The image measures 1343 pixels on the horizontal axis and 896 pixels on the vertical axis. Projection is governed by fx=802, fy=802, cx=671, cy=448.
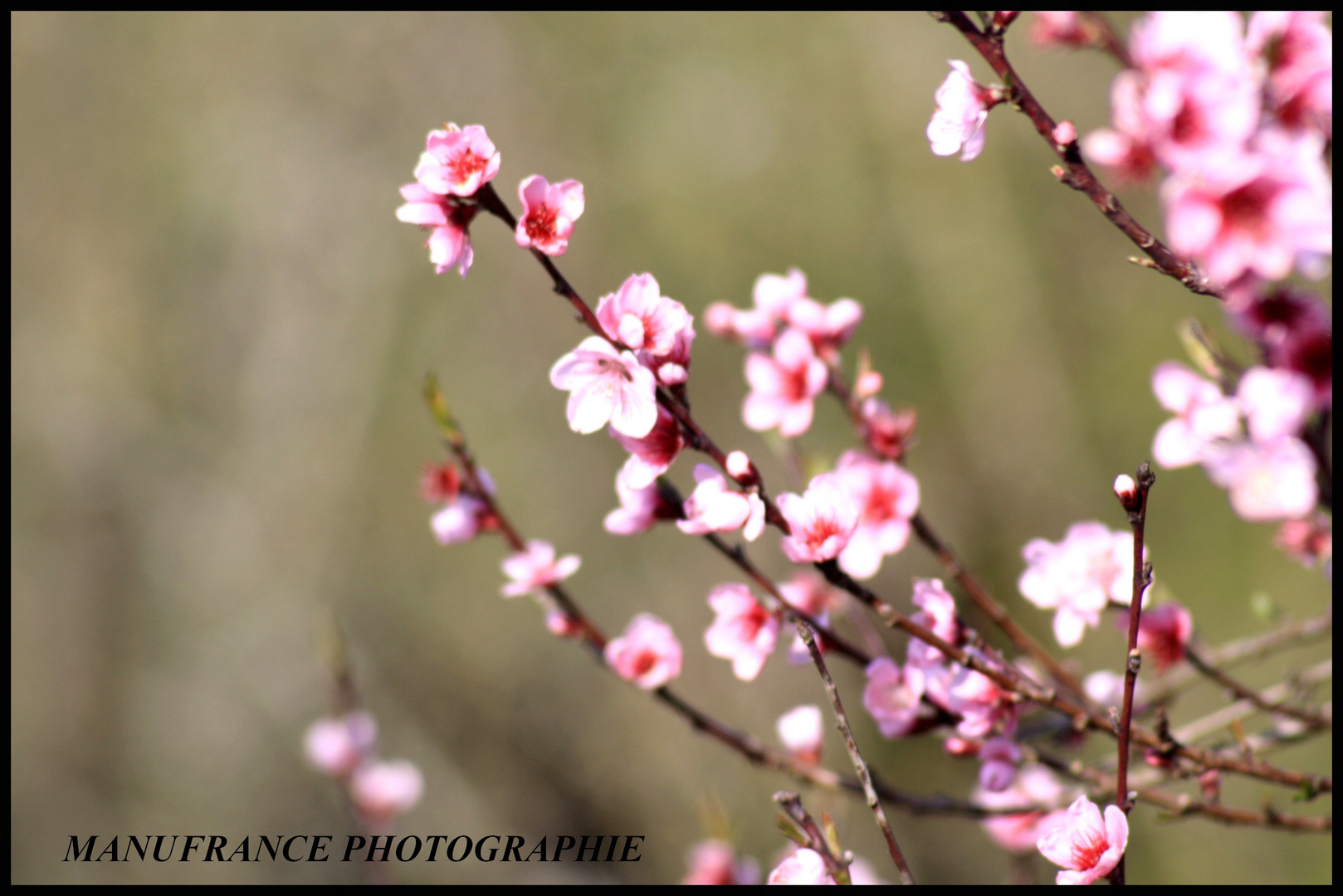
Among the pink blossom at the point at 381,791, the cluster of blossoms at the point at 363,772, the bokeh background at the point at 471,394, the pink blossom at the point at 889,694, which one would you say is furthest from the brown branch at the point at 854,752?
the bokeh background at the point at 471,394

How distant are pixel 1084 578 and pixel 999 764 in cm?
21

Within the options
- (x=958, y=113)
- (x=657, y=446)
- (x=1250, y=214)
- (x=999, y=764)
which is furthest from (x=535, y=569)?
(x=1250, y=214)

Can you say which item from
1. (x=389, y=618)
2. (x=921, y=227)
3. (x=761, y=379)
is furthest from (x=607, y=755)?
(x=761, y=379)

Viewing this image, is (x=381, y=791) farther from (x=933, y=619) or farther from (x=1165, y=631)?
(x=1165, y=631)

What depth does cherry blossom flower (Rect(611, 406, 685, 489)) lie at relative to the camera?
2.33ft

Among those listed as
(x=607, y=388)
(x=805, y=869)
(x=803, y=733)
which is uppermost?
(x=607, y=388)

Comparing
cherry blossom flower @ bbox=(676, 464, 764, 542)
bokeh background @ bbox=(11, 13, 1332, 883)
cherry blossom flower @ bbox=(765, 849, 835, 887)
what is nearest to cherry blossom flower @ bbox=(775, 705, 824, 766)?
cherry blossom flower @ bbox=(765, 849, 835, 887)

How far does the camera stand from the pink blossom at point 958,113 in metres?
0.68

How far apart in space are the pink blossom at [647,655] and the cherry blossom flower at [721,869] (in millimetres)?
399

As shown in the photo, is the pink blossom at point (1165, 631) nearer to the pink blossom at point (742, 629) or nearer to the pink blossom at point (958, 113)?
the pink blossom at point (742, 629)

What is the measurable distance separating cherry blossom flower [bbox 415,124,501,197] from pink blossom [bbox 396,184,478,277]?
0.01 meters

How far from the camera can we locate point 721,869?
4.22 feet

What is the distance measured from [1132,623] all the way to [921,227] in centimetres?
340
